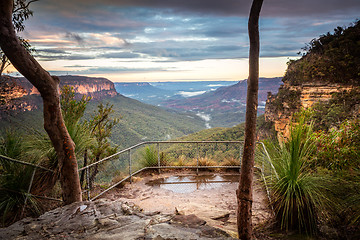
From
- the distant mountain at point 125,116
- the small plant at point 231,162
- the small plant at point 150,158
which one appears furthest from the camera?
the distant mountain at point 125,116

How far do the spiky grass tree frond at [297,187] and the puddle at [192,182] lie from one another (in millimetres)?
2790

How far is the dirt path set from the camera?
173 inches

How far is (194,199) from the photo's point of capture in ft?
18.3

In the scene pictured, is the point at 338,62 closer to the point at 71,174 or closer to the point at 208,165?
the point at 208,165

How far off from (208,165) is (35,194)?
16.7 ft

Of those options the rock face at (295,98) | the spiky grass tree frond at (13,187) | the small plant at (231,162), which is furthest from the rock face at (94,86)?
the spiky grass tree frond at (13,187)

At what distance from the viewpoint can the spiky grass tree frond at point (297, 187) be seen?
3.38 m

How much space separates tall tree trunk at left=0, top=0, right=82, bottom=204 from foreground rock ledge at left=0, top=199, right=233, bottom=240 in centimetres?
55

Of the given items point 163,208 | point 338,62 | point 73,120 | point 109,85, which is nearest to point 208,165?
point 163,208

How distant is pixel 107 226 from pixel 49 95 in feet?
6.66

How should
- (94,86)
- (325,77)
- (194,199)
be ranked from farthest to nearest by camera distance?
(94,86)
(325,77)
(194,199)

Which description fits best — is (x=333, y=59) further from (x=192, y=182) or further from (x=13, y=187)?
(x=13, y=187)


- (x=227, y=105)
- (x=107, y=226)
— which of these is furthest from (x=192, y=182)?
(x=227, y=105)

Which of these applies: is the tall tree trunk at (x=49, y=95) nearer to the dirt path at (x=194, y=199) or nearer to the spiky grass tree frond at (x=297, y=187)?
the dirt path at (x=194, y=199)
